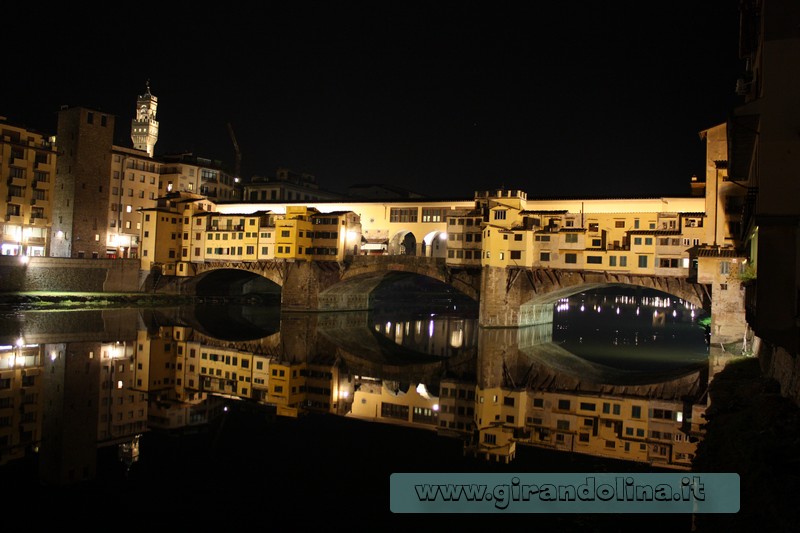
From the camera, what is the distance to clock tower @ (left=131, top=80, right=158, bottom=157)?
84938 millimetres

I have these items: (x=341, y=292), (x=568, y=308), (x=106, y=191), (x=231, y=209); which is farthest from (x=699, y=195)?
(x=106, y=191)

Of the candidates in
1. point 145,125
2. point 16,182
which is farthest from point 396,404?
point 145,125

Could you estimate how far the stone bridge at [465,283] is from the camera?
43.4m

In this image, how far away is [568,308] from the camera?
3187 inches

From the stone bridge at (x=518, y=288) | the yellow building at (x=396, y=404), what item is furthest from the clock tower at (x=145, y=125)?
the yellow building at (x=396, y=404)

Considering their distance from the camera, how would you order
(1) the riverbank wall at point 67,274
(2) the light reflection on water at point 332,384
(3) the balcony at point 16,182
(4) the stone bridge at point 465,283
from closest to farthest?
1. (2) the light reflection on water at point 332,384
2. (4) the stone bridge at point 465,283
3. (1) the riverbank wall at point 67,274
4. (3) the balcony at point 16,182

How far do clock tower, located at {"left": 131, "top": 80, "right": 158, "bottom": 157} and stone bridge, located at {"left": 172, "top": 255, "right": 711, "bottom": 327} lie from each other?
30.4 meters

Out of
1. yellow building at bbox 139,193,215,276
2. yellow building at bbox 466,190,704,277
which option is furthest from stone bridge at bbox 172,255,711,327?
yellow building at bbox 139,193,215,276

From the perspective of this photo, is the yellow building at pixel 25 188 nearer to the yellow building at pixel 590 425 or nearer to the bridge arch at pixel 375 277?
the bridge arch at pixel 375 277

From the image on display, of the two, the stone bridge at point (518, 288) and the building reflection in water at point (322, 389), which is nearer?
the building reflection in water at point (322, 389)

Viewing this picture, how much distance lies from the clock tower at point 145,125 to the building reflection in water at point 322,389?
49014 millimetres

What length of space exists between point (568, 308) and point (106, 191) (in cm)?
5690

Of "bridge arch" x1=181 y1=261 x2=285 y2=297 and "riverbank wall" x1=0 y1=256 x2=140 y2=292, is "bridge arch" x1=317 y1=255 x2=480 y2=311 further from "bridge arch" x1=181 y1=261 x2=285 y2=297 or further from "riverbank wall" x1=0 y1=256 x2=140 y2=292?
"riverbank wall" x1=0 y1=256 x2=140 y2=292

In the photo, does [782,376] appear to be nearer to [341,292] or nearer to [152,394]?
[152,394]
